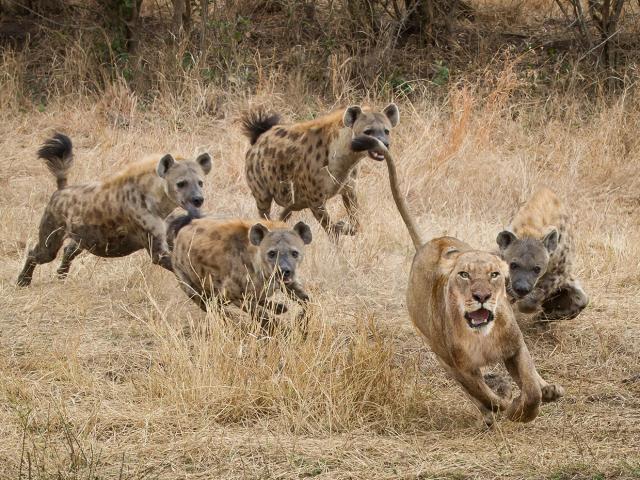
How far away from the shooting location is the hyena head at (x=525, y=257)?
6281 millimetres

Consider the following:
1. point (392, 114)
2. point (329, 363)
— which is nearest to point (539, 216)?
point (329, 363)

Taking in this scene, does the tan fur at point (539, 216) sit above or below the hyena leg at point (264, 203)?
above

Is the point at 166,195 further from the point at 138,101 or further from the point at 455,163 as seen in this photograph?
the point at 138,101

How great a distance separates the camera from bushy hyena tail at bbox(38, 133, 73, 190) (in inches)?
309

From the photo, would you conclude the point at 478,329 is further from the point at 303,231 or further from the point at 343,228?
the point at 343,228

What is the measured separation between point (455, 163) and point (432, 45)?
3.62 metres

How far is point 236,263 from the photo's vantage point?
6.44 m

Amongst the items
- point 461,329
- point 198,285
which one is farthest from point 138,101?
Answer: point 461,329

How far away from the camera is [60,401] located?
543 cm

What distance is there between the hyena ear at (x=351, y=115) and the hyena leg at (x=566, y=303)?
208 centimetres

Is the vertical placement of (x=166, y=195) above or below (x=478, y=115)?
below

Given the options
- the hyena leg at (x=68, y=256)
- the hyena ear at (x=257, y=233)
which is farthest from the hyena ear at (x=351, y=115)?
the hyena ear at (x=257, y=233)

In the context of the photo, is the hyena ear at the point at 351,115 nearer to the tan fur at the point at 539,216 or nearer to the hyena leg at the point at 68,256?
the tan fur at the point at 539,216

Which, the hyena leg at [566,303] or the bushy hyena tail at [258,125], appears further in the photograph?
the bushy hyena tail at [258,125]
